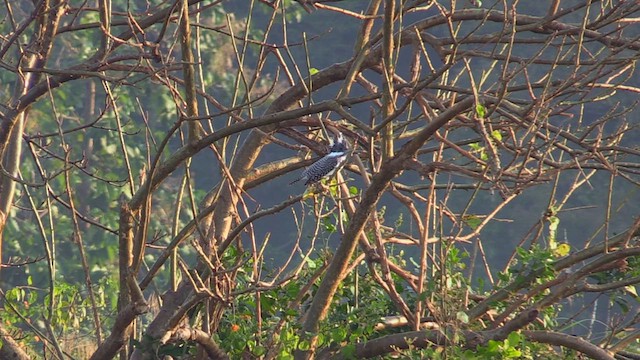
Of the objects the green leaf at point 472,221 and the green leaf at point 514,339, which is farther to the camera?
the green leaf at point 472,221

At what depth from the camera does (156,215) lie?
17562mm

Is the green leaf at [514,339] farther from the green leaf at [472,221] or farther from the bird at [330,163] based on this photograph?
the bird at [330,163]

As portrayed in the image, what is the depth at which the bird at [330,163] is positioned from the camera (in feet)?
13.2

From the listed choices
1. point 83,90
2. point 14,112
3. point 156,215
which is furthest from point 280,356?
point 83,90

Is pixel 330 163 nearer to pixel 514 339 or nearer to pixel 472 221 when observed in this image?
pixel 472 221

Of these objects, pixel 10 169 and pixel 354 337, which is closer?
pixel 354 337

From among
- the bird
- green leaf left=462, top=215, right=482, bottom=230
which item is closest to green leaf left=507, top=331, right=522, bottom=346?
green leaf left=462, top=215, right=482, bottom=230

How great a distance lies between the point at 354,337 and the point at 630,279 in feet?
3.34

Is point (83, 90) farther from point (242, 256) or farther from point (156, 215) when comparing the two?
point (242, 256)

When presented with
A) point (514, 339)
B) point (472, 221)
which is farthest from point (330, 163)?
point (514, 339)

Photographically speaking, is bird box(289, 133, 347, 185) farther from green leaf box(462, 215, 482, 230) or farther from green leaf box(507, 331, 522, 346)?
green leaf box(507, 331, 522, 346)

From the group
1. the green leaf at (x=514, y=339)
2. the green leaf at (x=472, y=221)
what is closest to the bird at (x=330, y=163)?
the green leaf at (x=472, y=221)

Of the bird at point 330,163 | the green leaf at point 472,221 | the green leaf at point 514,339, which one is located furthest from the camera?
the green leaf at point 472,221

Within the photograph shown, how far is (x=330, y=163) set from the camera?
13.3 feet
